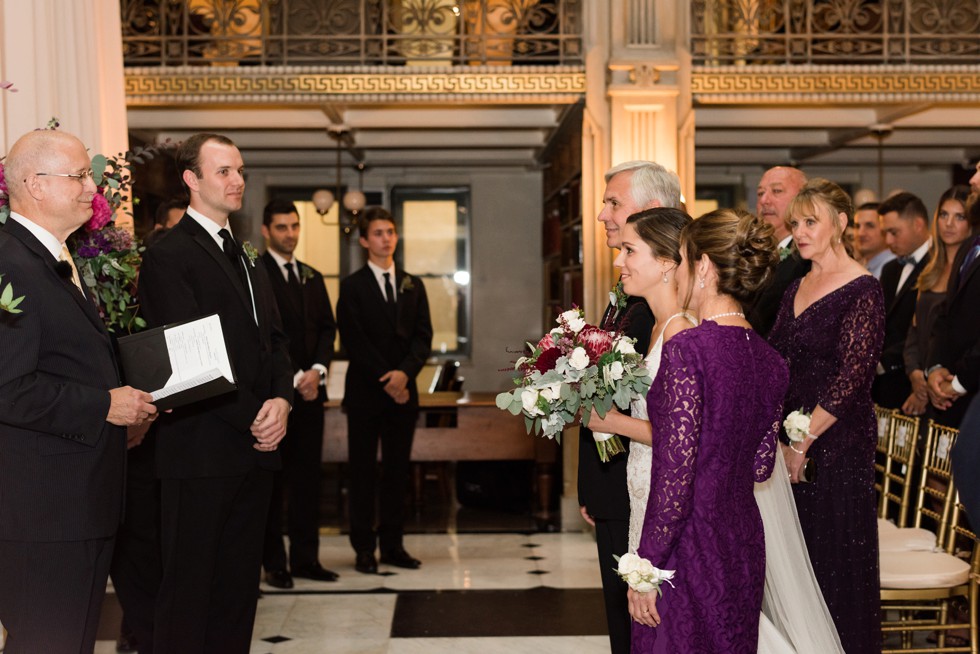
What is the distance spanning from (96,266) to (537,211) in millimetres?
9656

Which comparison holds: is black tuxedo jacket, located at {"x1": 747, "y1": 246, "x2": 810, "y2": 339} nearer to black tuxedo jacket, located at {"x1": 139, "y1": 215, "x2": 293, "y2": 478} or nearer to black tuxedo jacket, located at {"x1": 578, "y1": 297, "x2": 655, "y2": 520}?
black tuxedo jacket, located at {"x1": 578, "y1": 297, "x2": 655, "y2": 520}

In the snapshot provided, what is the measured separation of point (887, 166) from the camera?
42.2 ft

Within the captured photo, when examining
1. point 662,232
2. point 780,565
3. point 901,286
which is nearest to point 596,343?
point 662,232

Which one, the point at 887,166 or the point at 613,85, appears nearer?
the point at 613,85

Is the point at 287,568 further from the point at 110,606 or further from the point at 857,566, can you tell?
the point at 857,566

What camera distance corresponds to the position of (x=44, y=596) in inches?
103

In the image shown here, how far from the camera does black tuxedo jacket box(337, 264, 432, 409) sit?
19.8 feet

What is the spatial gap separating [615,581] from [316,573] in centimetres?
329

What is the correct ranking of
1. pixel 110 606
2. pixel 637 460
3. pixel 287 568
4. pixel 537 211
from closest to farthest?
1. pixel 637 460
2. pixel 110 606
3. pixel 287 568
4. pixel 537 211

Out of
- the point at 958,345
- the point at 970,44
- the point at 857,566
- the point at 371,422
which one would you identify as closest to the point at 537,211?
the point at 970,44

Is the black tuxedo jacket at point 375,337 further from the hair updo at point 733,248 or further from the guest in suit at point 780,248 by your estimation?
the hair updo at point 733,248

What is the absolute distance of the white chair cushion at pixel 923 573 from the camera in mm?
3658

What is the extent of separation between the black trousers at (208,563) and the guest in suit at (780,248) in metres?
2.24

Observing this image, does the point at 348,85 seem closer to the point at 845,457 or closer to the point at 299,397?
the point at 299,397
